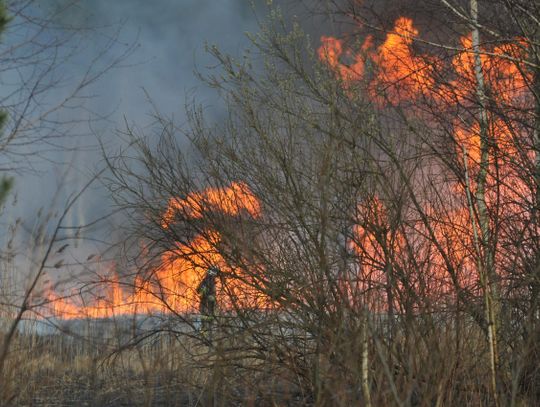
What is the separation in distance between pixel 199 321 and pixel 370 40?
8.33ft

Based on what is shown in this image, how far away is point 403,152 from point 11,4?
3898 mm

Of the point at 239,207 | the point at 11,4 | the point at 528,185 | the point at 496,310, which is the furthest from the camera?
the point at 11,4

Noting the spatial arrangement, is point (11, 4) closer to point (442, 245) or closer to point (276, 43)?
point (276, 43)

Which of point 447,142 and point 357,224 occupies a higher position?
point 447,142

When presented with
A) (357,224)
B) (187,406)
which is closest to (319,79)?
(357,224)

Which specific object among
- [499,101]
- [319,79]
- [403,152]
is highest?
[319,79]

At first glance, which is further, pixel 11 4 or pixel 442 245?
pixel 11 4

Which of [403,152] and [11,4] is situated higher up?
[11,4]

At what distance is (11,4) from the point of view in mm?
→ 5953

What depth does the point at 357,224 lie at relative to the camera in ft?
13.8

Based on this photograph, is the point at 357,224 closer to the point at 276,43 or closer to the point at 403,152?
the point at 403,152

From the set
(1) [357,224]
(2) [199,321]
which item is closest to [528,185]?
(1) [357,224]

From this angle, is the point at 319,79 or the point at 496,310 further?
Answer: the point at 319,79

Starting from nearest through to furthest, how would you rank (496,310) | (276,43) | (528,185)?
1. (496,310)
2. (528,185)
3. (276,43)
